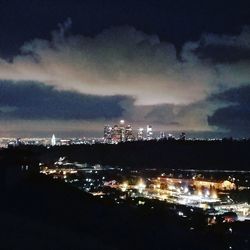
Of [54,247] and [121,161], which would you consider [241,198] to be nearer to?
[54,247]

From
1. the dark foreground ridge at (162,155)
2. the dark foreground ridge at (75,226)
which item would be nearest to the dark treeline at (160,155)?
the dark foreground ridge at (162,155)

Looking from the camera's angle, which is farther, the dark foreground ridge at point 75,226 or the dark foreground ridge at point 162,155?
the dark foreground ridge at point 162,155

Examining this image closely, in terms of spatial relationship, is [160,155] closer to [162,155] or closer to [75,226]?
[162,155]

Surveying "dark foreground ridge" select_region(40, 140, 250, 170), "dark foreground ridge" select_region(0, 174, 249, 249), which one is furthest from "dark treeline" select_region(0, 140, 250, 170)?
"dark foreground ridge" select_region(0, 174, 249, 249)

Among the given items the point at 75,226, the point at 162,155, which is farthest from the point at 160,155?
the point at 75,226

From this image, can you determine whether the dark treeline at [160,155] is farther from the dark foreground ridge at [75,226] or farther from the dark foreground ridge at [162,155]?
the dark foreground ridge at [75,226]

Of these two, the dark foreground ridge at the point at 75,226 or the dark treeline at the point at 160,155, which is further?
the dark treeline at the point at 160,155

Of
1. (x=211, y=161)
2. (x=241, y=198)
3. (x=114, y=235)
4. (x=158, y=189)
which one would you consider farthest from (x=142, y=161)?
(x=114, y=235)

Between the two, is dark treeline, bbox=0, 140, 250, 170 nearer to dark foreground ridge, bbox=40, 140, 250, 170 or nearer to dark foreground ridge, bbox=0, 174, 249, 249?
dark foreground ridge, bbox=40, 140, 250, 170
